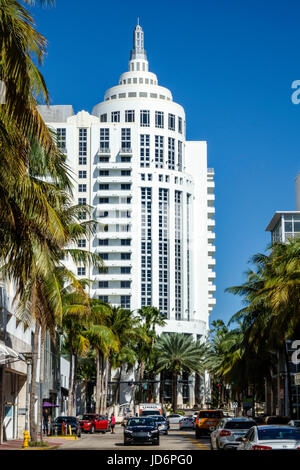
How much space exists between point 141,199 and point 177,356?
28.9 meters

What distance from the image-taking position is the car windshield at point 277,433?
17875 mm

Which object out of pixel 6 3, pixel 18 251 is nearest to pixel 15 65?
pixel 6 3

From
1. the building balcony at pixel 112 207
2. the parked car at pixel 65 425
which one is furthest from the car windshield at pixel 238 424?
the building balcony at pixel 112 207

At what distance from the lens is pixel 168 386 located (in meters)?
114

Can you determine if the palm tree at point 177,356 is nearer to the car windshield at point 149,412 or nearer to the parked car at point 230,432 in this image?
the car windshield at point 149,412

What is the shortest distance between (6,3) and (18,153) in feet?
12.2

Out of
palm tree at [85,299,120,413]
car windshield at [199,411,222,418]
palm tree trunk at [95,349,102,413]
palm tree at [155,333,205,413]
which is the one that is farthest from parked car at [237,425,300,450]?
palm tree at [155,333,205,413]

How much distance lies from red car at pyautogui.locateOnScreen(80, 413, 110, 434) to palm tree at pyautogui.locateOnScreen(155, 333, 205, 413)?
136 feet

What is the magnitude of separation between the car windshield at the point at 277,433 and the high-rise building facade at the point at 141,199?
94165mm

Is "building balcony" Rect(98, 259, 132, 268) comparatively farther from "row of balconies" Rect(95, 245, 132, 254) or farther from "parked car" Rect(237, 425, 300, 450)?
"parked car" Rect(237, 425, 300, 450)

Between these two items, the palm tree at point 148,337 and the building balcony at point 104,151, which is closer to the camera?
the palm tree at point 148,337

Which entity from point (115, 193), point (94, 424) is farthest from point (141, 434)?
point (115, 193)

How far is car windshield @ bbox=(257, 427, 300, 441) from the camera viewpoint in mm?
17875
